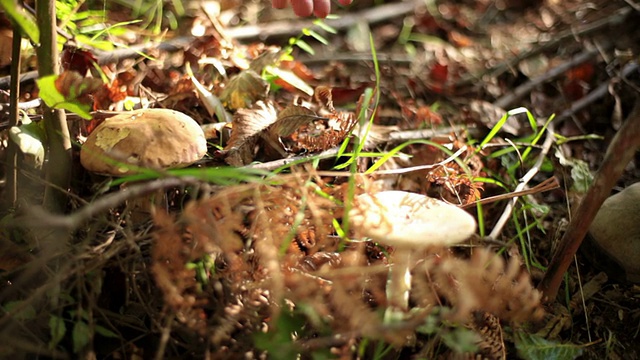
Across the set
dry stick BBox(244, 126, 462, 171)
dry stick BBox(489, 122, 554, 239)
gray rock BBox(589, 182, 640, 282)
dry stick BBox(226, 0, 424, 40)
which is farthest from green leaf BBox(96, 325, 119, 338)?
dry stick BBox(226, 0, 424, 40)

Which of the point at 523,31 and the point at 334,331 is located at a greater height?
the point at 523,31

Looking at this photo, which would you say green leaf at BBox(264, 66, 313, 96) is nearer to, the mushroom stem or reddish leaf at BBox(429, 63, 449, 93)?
reddish leaf at BBox(429, 63, 449, 93)

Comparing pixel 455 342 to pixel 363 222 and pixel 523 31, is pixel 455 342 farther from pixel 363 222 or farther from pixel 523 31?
pixel 523 31

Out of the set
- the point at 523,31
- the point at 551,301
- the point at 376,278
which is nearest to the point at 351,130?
the point at 376,278

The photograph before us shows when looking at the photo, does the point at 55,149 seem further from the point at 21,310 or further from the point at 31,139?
the point at 21,310

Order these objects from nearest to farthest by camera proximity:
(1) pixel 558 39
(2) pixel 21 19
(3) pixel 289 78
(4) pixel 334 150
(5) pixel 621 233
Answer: (2) pixel 21 19 → (5) pixel 621 233 → (4) pixel 334 150 → (3) pixel 289 78 → (1) pixel 558 39

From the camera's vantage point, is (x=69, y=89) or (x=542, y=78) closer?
(x=69, y=89)

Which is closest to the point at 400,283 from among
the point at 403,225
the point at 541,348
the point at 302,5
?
the point at 403,225
